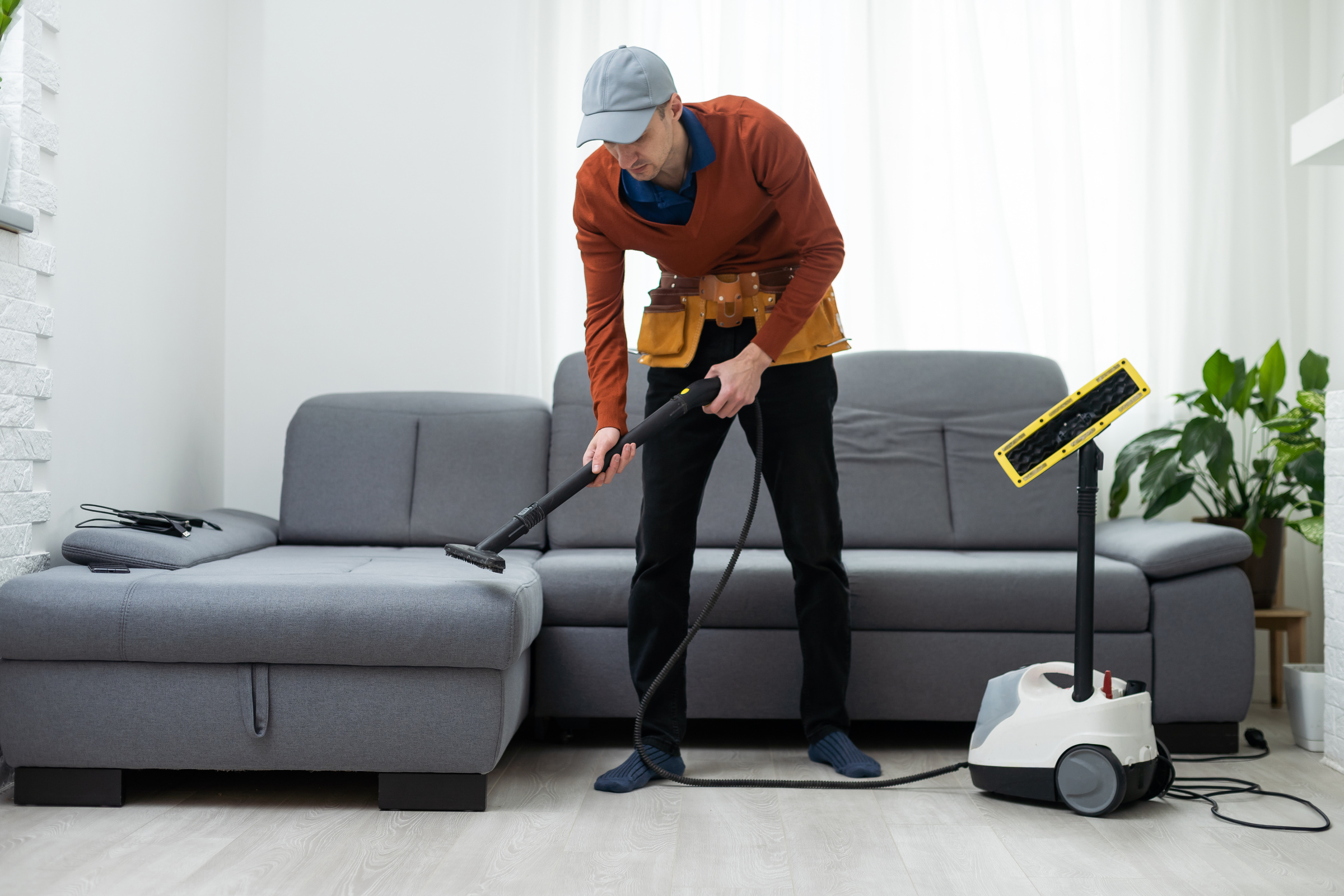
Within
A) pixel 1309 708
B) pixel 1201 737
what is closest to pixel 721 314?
pixel 1201 737

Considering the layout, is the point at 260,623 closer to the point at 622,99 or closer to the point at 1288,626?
the point at 622,99

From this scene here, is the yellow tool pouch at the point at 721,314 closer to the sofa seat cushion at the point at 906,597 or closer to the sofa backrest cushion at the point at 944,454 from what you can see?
the sofa seat cushion at the point at 906,597

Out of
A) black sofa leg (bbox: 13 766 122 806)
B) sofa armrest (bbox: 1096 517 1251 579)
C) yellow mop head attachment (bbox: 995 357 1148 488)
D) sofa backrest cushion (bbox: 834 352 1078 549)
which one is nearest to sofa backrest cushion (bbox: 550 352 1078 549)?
sofa backrest cushion (bbox: 834 352 1078 549)

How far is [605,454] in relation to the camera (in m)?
1.71

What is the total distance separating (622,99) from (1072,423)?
0.93 m

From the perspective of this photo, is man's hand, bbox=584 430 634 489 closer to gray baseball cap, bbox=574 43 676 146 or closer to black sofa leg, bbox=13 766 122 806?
gray baseball cap, bbox=574 43 676 146

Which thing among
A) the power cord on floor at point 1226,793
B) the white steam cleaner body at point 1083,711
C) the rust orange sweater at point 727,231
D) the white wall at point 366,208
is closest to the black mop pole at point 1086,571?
the white steam cleaner body at point 1083,711

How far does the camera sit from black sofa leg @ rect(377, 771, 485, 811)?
178 cm

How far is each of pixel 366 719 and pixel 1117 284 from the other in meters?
2.51

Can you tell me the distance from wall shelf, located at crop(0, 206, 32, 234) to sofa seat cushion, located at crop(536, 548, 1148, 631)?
1.25m

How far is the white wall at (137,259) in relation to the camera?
7.30 ft

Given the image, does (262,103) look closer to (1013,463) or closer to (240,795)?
(240,795)

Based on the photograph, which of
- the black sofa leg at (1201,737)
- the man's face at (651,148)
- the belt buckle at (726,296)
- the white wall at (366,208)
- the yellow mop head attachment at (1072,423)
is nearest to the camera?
the man's face at (651,148)

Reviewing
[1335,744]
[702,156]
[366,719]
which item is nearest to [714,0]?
[702,156]
